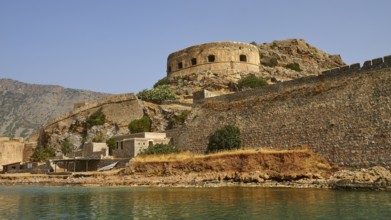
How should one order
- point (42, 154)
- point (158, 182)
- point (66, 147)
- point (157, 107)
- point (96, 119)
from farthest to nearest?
1. point (96, 119)
2. point (66, 147)
3. point (42, 154)
4. point (157, 107)
5. point (158, 182)

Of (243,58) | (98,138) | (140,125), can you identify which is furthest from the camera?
(243,58)

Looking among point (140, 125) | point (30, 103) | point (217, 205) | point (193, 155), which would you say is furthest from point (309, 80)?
point (30, 103)

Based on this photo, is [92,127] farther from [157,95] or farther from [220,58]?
[220,58]

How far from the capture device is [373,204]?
12891 millimetres

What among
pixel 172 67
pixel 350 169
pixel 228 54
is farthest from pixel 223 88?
pixel 350 169

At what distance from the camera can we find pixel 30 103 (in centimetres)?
11769

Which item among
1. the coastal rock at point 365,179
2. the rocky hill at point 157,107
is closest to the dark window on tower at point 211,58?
the rocky hill at point 157,107

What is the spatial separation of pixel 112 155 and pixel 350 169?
1818 cm

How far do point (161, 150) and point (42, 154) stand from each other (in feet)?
53.5

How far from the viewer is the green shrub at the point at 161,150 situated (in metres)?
27.0

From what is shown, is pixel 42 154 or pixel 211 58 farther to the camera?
pixel 211 58

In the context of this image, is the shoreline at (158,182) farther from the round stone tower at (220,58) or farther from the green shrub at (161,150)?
the round stone tower at (220,58)

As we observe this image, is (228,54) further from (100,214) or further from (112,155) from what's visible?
(100,214)

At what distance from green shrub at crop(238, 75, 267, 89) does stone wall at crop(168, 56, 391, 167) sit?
39.3 ft
